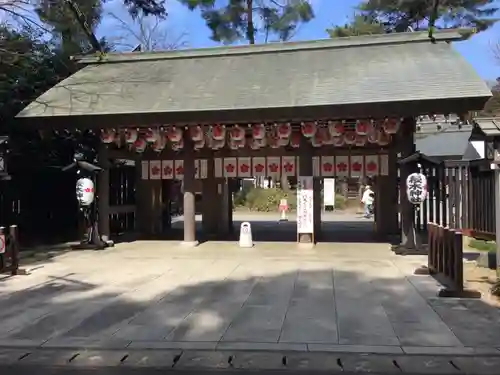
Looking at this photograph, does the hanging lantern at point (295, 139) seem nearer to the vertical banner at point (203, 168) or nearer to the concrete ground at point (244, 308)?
the vertical banner at point (203, 168)

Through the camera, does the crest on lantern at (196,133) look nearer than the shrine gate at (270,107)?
No

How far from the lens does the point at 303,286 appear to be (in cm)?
1051

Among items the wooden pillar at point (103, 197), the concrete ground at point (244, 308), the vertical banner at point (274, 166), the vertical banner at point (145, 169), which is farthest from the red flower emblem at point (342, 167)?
the wooden pillar at point (103, 197)

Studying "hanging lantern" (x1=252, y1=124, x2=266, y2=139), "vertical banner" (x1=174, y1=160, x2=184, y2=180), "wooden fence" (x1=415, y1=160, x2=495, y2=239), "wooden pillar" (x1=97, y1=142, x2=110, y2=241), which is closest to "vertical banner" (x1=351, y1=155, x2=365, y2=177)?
"wooden fence" (x1=415, y1=160, x2=495, y2=239)

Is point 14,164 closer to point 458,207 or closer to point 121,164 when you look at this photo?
point 121,164

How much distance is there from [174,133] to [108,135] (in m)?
2.14

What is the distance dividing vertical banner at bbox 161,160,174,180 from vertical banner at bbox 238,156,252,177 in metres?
2.38

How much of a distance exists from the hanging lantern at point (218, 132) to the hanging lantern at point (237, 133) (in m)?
0.24

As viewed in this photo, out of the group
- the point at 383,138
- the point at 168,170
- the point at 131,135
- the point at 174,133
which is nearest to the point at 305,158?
the point at 383,138

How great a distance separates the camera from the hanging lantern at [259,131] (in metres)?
15.7

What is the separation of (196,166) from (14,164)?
5645mm

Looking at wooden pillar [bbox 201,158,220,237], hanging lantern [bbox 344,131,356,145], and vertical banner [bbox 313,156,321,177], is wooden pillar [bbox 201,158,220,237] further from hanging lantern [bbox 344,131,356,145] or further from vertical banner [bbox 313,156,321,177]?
hanging lantern [bbox 344,131,356,145]

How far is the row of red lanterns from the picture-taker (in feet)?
50.2

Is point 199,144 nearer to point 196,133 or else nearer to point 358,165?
A: point 196,133
